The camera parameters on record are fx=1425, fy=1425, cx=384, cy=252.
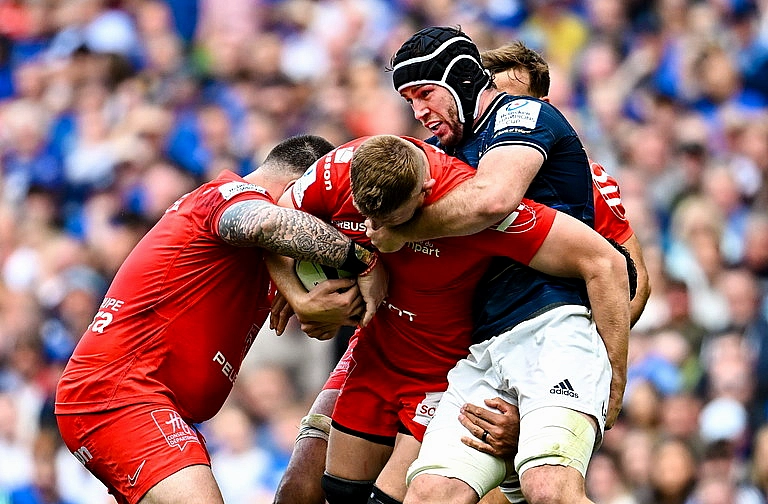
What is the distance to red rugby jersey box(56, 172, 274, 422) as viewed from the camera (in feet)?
21.6

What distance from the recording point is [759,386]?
9.67 m

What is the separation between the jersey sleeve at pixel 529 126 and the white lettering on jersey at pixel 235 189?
1.12 m

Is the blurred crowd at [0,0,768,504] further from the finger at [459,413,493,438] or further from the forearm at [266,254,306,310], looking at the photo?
the forearm at [266,254,306,310]

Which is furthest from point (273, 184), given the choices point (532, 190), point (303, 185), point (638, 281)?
point (638, 281)

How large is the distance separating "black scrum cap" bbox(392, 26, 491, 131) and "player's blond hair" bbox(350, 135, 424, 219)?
0.51 meters

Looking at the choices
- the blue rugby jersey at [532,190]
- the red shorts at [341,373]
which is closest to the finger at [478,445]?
the blue rugby jersey at [532,190]

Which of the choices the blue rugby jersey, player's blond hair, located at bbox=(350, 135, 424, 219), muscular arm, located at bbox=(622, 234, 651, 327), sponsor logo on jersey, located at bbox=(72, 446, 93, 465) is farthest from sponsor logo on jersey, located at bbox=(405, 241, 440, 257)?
sponsor logo on jersey, located at bbox=(72, 446, 93, 465)

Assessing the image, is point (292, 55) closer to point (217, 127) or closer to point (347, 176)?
point (217, 127)

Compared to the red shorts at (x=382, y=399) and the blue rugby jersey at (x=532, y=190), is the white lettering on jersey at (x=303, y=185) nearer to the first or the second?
the blue rugby jersey at (x=532, y=190)

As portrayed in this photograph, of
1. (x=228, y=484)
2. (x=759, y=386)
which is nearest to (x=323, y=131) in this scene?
(x=228, y=484)

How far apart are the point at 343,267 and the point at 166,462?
1190mm

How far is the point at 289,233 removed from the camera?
614 cm

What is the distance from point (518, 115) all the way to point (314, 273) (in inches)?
45.6

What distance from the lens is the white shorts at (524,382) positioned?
19.9 ft
